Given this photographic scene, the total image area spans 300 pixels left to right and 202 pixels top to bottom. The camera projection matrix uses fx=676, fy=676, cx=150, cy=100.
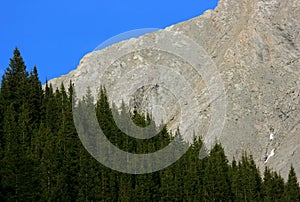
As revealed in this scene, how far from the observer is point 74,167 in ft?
242

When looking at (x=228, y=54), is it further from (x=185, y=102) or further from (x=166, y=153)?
(x=166, y=153)

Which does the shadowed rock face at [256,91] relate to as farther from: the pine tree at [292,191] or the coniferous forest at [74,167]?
the coniferous forest at [74,167]

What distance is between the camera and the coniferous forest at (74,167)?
210 feet

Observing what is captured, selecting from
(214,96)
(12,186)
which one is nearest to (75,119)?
(12,186)

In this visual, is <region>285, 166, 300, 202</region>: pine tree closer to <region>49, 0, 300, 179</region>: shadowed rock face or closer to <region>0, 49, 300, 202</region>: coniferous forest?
<region>0, 49, 300, 202</region>: coniferous forest

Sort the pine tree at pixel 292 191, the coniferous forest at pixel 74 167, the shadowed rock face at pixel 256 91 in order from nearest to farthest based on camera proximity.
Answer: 1. the coniferous forest at pixel 74 167
2. the pine tree at pixel 292 191
3. the shadowed rock face at pixel 256 91

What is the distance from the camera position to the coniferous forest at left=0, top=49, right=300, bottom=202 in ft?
210

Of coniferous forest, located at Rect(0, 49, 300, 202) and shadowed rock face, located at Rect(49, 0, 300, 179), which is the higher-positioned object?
shadowed rock face, located at Rect(49, 0, 300, 179)

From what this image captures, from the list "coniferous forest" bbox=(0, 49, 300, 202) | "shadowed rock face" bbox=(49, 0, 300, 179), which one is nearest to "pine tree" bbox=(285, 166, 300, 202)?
"coniferous forest" bbox=(0, 49, 300, 202)

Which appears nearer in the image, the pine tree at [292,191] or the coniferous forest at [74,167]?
the coniferous forest at [74,167]

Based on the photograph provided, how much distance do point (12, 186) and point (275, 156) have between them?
101m

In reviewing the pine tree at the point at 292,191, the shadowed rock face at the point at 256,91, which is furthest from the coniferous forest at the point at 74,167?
the shadowed rock face at the point at 256,91

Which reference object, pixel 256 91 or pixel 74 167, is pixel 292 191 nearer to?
pixel 74 167

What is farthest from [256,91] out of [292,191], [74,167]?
[74,167]
